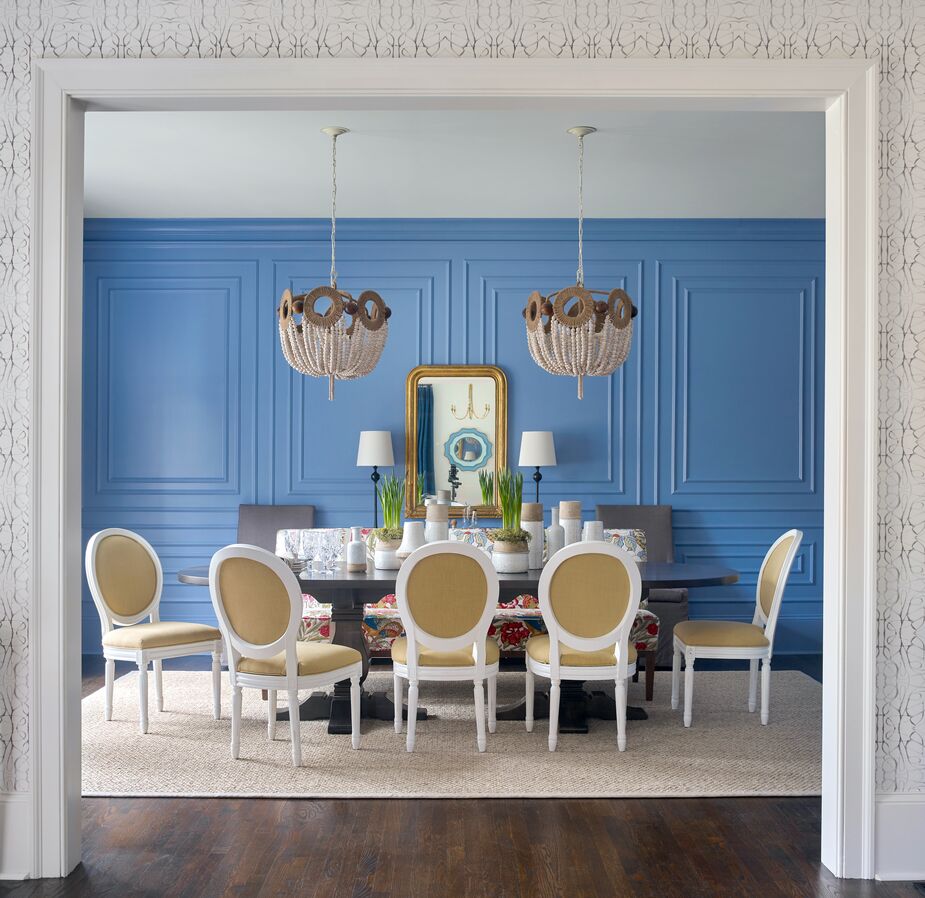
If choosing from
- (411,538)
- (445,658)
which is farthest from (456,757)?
(411,538)

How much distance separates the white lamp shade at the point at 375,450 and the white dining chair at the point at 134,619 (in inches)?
66.6

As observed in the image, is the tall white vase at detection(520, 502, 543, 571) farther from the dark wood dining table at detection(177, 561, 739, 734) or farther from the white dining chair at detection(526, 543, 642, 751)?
the white dining chair at detection(526, 543, 642, 751)

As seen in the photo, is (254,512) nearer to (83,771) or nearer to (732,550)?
(83,771)

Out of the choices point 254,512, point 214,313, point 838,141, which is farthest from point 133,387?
point 838,141

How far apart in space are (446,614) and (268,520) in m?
2.64

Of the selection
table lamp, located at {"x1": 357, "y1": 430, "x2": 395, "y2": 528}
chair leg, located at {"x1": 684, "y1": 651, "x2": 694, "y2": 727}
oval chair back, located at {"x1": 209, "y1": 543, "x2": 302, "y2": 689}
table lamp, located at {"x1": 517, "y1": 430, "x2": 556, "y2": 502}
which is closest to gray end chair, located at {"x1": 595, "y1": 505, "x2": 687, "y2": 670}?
table lamp, located at {"x1": 517, "y1": 430, "x2": 556, "y2": 502}

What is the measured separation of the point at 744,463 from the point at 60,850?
16.1 feet

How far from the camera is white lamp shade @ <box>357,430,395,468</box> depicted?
20.2ft

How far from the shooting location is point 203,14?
113 inches

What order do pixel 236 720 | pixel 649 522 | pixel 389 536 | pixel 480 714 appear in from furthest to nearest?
pixel 649 522
pixel 389 536
pixel 480 714
pixel 236 720

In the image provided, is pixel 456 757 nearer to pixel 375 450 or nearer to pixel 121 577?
pixel 121 577

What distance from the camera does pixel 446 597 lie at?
12.9 ft

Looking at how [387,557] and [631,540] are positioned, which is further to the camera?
[631,540]

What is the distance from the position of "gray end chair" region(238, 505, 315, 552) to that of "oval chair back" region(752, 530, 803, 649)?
2972 mm
